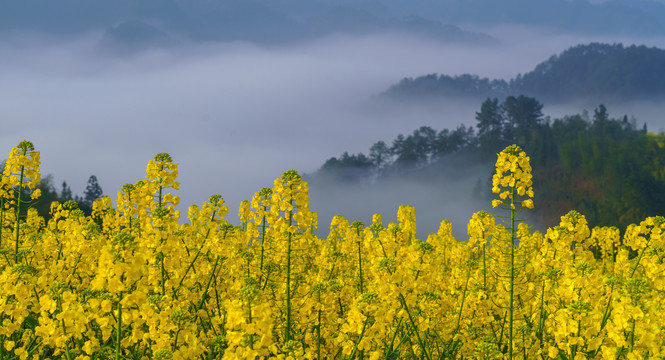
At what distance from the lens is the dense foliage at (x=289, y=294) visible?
18.7ft

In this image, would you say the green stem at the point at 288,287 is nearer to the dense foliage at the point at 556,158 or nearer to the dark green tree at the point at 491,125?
the dense foliage at the point at 556,158

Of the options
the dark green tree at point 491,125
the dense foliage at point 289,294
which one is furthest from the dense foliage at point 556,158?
the dense foliage at point 289,294

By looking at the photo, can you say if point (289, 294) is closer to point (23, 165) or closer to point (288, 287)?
point (288, 287)

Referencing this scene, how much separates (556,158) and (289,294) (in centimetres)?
12046

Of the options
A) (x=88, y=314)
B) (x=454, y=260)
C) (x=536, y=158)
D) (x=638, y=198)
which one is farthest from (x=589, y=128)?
(x=88, y=314)

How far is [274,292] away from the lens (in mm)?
7316

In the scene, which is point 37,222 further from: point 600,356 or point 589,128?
point 589,128

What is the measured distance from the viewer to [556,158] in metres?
119

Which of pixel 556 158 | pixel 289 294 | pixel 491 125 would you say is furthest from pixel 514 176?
pixel 491 125

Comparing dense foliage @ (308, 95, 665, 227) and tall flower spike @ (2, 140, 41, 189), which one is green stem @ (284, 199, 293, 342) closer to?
tall flower spike @ (2, 140, 41, 189)

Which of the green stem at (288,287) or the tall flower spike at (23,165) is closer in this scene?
the green stem at (288,287)

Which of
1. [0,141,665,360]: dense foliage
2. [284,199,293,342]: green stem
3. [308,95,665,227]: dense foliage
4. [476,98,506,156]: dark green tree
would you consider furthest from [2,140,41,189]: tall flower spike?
[476,98,506,156]: dark green tree

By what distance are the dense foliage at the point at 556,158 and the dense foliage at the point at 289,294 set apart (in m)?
73.1

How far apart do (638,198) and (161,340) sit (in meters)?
81.7
